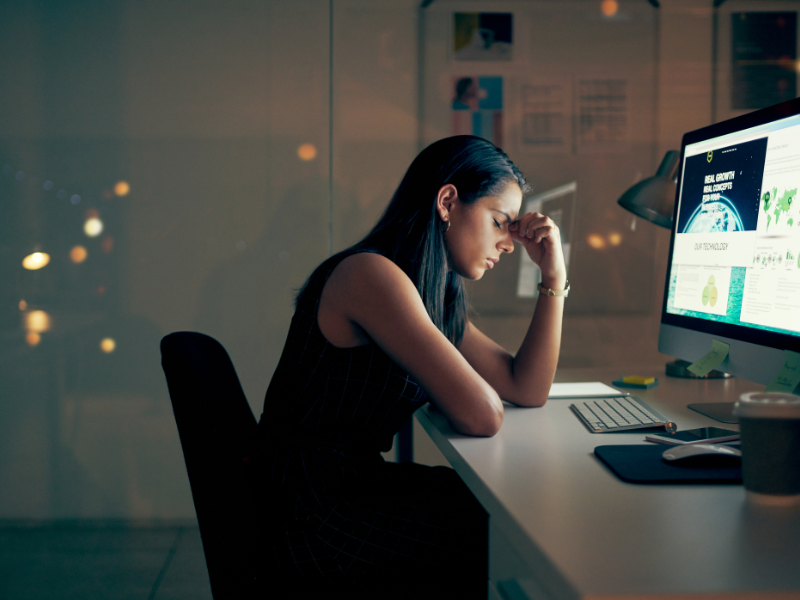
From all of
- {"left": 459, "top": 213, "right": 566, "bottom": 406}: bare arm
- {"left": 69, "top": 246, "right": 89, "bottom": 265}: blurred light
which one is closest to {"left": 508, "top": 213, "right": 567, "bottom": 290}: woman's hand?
{"left": 459, "top": 213, "right": 566, "bottom": 406}: bare arm

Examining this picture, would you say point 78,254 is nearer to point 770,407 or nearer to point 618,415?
point 618,415

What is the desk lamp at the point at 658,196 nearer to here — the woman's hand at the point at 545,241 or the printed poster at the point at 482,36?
the woman's hand at the point at 545,241

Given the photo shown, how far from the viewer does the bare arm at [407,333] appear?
929 mm

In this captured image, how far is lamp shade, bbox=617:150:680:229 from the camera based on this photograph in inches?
63.7

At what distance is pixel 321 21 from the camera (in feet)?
7.22

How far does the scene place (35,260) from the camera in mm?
2205

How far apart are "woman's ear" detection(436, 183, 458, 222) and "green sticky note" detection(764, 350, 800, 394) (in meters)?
0.61

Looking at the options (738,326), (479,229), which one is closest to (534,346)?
(479,229)

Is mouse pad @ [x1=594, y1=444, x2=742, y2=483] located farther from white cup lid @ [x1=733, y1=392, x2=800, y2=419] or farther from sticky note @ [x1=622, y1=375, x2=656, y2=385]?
sticky note @ [x1=622, y1=375, x2=656, y2=385]

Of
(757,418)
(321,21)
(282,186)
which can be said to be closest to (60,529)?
(282,186)

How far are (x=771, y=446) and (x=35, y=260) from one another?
2.38m

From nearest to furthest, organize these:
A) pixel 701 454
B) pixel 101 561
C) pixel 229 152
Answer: pixel 701 454 < pixel 101 561 < pixel 229 152

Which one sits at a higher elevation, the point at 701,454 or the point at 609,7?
the point at 609,7

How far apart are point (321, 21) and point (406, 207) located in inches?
53.5
